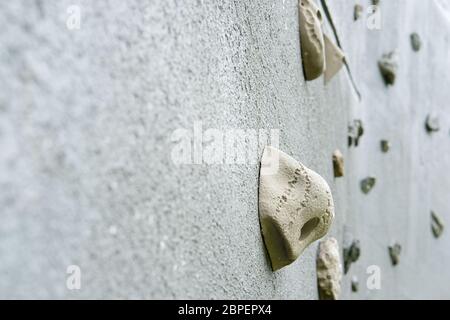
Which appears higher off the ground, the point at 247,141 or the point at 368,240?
the point at 247,141

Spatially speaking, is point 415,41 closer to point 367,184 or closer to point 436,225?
point 367,184

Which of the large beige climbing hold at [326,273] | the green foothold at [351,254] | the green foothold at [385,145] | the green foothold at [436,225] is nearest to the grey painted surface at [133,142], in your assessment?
the large beige climbing hold at [326,273]

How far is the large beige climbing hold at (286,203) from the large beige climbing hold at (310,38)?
0.85 feet

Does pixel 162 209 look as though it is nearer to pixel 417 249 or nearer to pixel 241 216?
pixel 241 216

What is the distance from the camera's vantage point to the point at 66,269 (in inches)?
7.6

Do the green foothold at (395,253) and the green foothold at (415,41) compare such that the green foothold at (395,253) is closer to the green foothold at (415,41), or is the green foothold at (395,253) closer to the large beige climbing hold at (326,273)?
the green foothold at (415,41)

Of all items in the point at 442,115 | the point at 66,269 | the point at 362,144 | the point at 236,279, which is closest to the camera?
the point at 66,269

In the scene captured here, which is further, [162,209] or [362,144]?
[362,144]

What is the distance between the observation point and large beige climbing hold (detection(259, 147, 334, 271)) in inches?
17.7

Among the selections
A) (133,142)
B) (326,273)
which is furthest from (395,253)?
(133,142)

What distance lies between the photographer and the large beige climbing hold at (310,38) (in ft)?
2.27

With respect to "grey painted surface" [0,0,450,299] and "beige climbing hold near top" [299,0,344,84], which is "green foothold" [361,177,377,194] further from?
"grey painted surface" [0,0,450,299]
